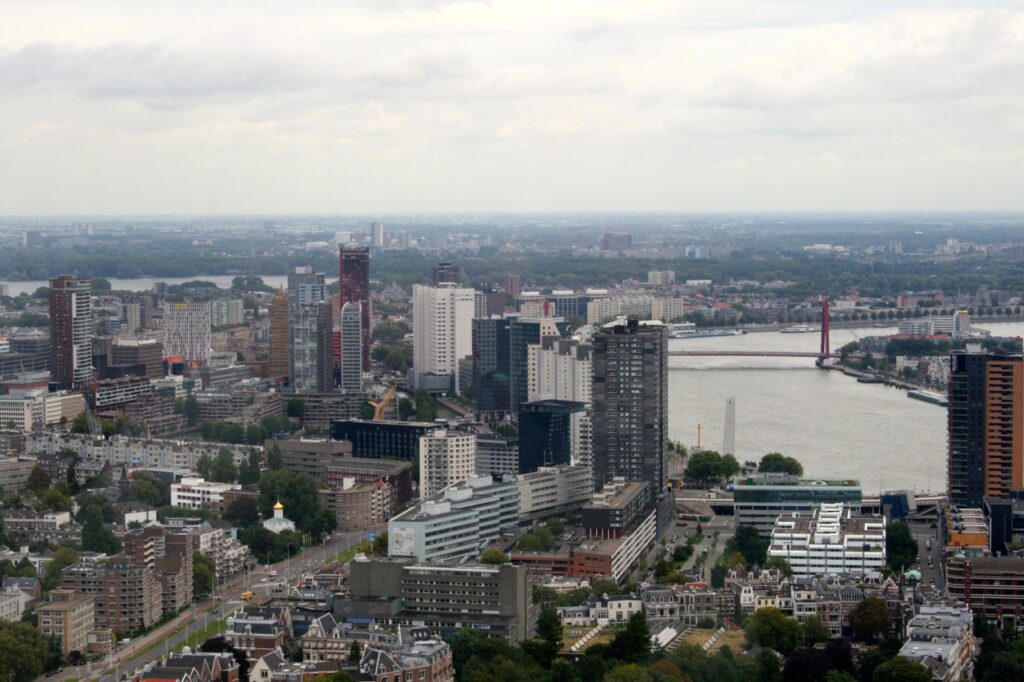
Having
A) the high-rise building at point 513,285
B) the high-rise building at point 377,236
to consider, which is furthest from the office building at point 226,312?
the high-rise building at point 377,236

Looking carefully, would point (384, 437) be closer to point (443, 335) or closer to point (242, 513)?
point (242, 513)

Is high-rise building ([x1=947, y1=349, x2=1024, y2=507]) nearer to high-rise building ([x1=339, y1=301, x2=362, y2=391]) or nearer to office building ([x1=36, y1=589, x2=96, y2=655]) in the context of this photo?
office building ([x1=36, y1=589, x2=96, y2=655])

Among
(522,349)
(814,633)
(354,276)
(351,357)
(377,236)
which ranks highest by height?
(354,276)

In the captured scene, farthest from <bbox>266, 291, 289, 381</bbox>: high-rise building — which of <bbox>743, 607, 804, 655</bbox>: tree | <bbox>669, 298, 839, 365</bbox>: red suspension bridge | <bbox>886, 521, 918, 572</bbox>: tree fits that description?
<bbox>743, 607, 804, 655</bbox>: tree

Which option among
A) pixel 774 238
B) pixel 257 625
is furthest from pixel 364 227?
pixel 257 625

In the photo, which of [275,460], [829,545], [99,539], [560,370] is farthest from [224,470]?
[829,545]

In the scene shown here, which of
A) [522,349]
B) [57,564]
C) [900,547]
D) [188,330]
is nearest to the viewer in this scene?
[57,564]
